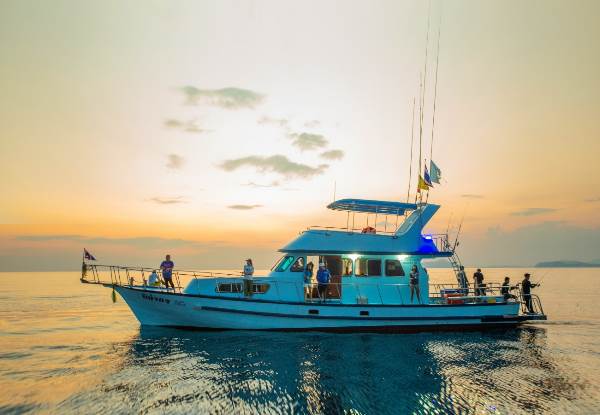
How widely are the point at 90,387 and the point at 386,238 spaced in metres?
12.0

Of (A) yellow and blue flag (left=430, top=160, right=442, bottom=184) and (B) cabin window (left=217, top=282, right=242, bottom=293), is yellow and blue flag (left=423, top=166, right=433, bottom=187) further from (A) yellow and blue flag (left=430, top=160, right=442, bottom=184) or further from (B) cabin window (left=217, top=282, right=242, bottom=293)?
(B) cabin window (left=217, top=282, right=242, bottom=293)

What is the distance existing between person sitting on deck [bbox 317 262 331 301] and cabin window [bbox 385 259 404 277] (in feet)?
8.83

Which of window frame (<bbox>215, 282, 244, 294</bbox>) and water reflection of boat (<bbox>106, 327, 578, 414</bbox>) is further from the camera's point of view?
window frame (<bbox>215, 282, 244, 294</bbox>)

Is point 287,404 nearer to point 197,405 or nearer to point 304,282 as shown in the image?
point 197,405

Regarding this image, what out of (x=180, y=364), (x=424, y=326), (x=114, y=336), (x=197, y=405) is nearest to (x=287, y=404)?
(x=197, y=405)

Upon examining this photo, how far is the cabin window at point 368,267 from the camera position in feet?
54.9

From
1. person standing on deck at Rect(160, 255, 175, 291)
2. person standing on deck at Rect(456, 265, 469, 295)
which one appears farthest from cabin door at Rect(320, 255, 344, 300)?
person standing on deck at Rect(160, 255, 175, 291)

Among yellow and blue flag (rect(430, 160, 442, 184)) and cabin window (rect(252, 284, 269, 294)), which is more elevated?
yellow and blue flag (rect(430, 160, 442, 184))

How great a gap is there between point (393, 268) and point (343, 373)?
7.16 m

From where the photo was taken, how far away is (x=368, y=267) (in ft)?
55.0

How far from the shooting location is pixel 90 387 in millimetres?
9719

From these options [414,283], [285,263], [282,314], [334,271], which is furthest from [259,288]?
[414,283]

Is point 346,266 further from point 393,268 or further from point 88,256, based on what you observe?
point 88,256

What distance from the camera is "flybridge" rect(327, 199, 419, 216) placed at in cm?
1709
